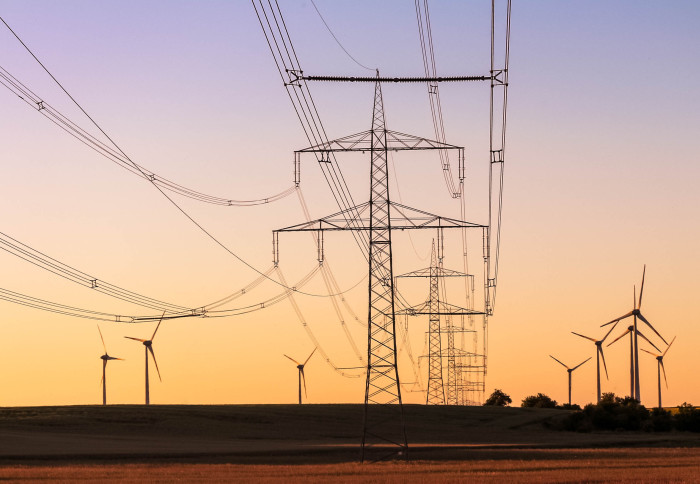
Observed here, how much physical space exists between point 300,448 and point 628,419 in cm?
7513

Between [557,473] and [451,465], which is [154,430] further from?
[557,473]

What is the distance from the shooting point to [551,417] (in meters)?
168

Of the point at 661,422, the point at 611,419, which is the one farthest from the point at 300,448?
the point at 661,422

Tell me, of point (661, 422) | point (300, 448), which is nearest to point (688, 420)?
point (661, 422)

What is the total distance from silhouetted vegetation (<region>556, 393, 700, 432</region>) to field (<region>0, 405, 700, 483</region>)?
5544 mm

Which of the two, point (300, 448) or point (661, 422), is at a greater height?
point (661, 422)

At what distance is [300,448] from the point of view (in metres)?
98.3

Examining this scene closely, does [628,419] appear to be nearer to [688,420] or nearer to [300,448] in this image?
[688,420]

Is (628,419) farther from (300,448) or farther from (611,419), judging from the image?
(300,448)

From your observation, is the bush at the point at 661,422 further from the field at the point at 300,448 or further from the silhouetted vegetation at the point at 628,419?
the field at the point at 300,448

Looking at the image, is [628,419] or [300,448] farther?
[628,419]

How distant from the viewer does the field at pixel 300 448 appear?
66.5 meters

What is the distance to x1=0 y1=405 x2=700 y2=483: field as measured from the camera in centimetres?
6650

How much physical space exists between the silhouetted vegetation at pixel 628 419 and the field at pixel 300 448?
5544 mm
